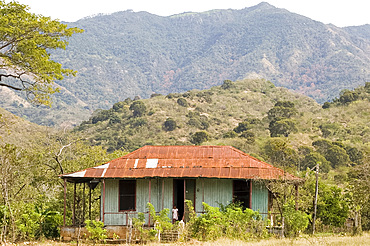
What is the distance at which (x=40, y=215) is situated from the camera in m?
22.2

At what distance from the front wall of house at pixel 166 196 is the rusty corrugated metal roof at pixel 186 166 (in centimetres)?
82

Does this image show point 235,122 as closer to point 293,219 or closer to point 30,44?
point 293,219

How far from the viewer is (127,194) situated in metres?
23.5

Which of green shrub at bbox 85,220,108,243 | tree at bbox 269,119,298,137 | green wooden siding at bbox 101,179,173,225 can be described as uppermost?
tree at bbox 269,119,298,137

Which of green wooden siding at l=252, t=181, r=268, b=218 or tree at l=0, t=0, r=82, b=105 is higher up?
tree at l=0, t=0, r=82, b=105

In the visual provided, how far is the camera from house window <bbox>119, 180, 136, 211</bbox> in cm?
2345

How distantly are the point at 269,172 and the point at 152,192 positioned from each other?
5280 millimetres

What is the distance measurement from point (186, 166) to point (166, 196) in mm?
1756

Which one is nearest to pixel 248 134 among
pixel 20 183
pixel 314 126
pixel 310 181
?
pixel 314 126

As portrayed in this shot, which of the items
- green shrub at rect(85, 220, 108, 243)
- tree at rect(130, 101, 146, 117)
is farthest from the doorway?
tree at rect(130, 101, 146, 117)

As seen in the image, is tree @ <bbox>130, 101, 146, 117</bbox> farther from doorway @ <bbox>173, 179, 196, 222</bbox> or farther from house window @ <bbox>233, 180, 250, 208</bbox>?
house window @ <bbox>233, 180, 250, 208</bbox>

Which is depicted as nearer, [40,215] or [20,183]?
[40,215]

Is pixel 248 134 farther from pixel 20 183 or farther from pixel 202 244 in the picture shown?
pixel 202 244

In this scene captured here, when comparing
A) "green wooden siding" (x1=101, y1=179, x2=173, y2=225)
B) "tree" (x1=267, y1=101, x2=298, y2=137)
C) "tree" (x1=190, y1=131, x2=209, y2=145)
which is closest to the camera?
"green wooden siding" (x1=101, y1=179, x2=173, y2=225)
